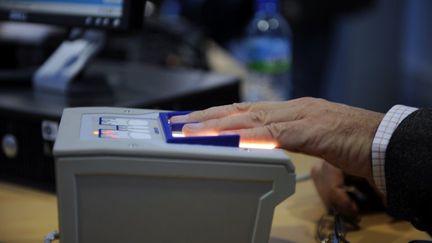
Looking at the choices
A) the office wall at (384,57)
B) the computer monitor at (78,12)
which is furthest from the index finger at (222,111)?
the office wall at (384,57)

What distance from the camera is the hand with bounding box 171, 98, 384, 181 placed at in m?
0.64

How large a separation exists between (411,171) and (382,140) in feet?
0.15

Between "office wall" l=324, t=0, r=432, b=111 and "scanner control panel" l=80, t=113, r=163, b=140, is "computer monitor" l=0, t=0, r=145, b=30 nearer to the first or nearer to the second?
"scanner control panel" l=80, t=113, r=163, b=140

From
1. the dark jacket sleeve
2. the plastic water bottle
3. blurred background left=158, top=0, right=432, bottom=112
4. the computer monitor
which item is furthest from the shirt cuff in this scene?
blurred background left=158, top=0, right=432, bottom=112

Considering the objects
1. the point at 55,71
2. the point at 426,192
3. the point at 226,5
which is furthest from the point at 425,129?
the point at 226,5

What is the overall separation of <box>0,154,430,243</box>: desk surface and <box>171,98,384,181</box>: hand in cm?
13

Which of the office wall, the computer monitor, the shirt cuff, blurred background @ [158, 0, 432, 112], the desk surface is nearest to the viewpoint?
the shirt cuff

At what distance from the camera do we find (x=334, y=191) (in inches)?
31.8

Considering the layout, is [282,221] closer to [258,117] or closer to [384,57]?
[258,117]

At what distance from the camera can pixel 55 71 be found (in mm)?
1062

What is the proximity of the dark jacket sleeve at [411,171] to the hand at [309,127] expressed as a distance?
0.03 m

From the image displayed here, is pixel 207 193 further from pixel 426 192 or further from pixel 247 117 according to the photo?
pixel 426 192

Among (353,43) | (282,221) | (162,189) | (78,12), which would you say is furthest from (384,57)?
(162,189)

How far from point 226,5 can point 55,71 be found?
1703 millimetres
